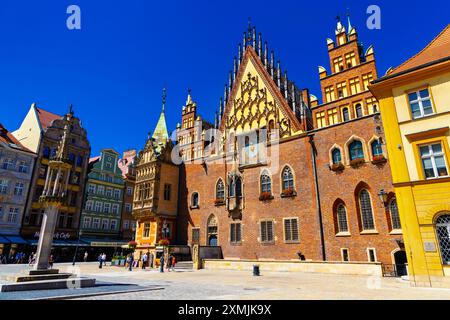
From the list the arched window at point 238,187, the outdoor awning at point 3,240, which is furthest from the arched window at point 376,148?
the outdoor awning at point 3,240

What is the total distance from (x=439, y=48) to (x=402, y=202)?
352 inches

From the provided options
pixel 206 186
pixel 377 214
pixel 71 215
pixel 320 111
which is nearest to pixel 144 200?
pixel 206 186

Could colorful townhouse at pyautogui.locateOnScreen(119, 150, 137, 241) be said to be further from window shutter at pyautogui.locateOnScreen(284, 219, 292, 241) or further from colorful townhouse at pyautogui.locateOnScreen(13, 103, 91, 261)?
window shutter at pyautogui.locateOnScreen(284, 219, 292, 241)

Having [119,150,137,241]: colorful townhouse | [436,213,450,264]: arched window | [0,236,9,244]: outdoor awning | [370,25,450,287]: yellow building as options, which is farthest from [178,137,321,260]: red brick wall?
[0,236,9,244]: outdoor awning

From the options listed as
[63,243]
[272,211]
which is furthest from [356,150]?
[63,243]

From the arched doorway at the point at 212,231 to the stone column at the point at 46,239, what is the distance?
19253 millimetres

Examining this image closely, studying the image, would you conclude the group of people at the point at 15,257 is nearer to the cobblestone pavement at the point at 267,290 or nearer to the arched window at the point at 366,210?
the cobblestone pavement at the point at 267,290

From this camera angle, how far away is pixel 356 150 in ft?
77.2

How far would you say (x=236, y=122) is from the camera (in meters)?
33.3

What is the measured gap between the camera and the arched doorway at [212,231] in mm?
31202

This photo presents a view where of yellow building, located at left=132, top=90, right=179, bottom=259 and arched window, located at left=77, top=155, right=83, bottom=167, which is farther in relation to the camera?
arched window, located at left=77, top=155, right=83, bottom=167

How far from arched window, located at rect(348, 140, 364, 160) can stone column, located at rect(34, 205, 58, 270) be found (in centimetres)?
2117

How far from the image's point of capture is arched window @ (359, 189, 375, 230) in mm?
21859

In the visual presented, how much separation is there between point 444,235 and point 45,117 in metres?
50.8
